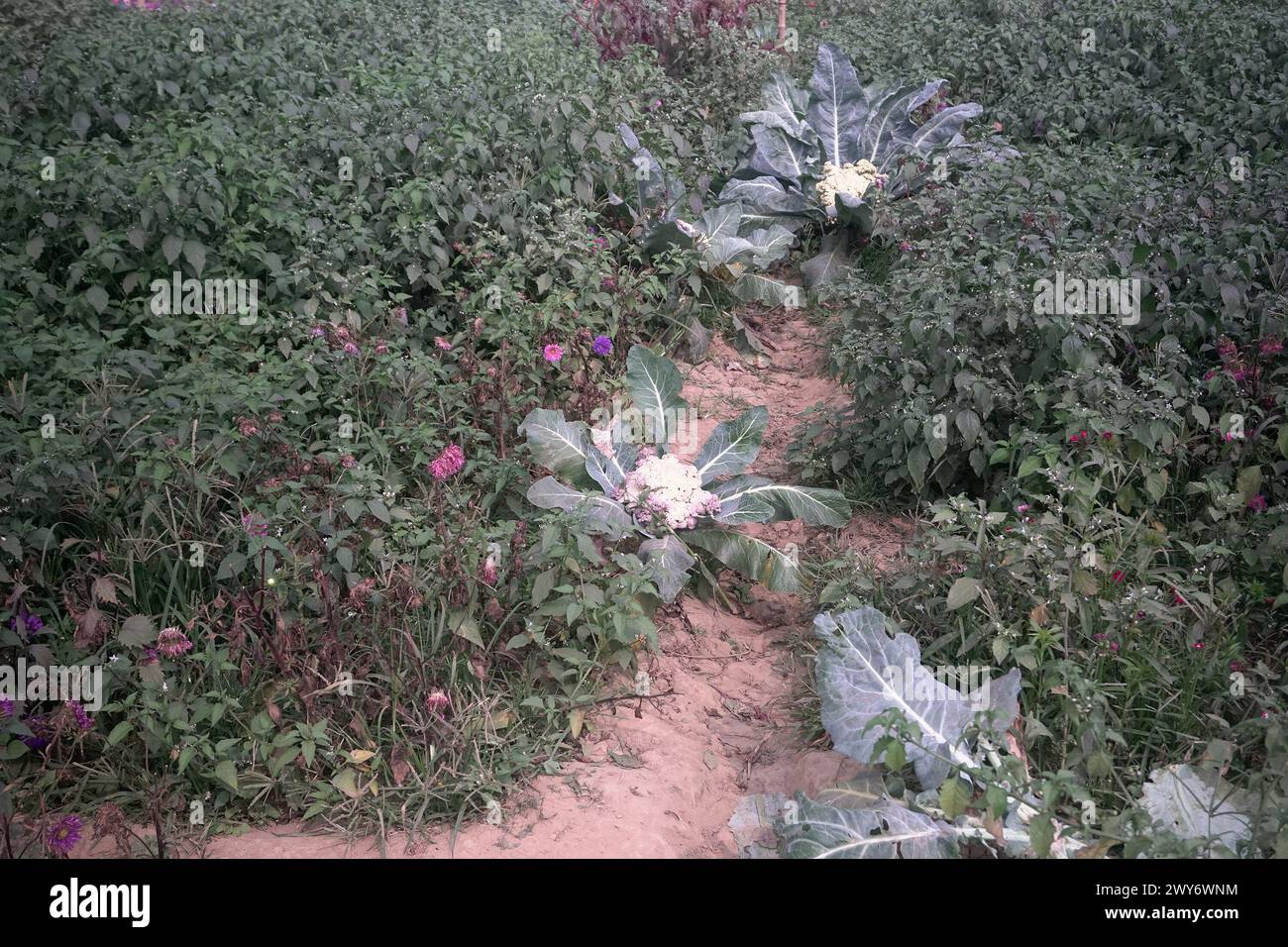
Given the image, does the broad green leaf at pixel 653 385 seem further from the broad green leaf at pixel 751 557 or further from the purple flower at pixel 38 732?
the purple flower at pixel 38 732

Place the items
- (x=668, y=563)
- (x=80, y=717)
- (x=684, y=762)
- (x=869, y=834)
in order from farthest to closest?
(x=668, y=563) → (x=684, y=762) → (x=80, y=717) → (x=869, y=834)

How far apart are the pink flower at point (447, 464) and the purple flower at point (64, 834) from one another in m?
1.63

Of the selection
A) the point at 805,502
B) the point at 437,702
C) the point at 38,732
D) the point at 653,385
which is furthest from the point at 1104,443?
the point at 38,732

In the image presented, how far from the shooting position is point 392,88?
6.05m

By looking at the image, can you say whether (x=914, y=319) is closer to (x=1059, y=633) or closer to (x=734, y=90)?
(x=1059, y=633)

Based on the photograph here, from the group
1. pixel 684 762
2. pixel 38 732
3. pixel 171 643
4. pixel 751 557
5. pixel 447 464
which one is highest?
pixel 447 464

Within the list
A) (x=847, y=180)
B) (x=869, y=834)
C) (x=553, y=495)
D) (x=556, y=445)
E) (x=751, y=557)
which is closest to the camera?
(x=869, y=834)

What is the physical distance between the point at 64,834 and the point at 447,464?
1749 millimetres

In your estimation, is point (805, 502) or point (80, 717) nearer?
point (80, 717)

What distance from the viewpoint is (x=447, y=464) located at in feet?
13.3

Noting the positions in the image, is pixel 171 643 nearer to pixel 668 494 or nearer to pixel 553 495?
pixel 553 495

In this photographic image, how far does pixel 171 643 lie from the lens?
3.32m

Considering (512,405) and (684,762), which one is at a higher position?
(512,405)

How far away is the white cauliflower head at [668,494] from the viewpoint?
4.18 metres
